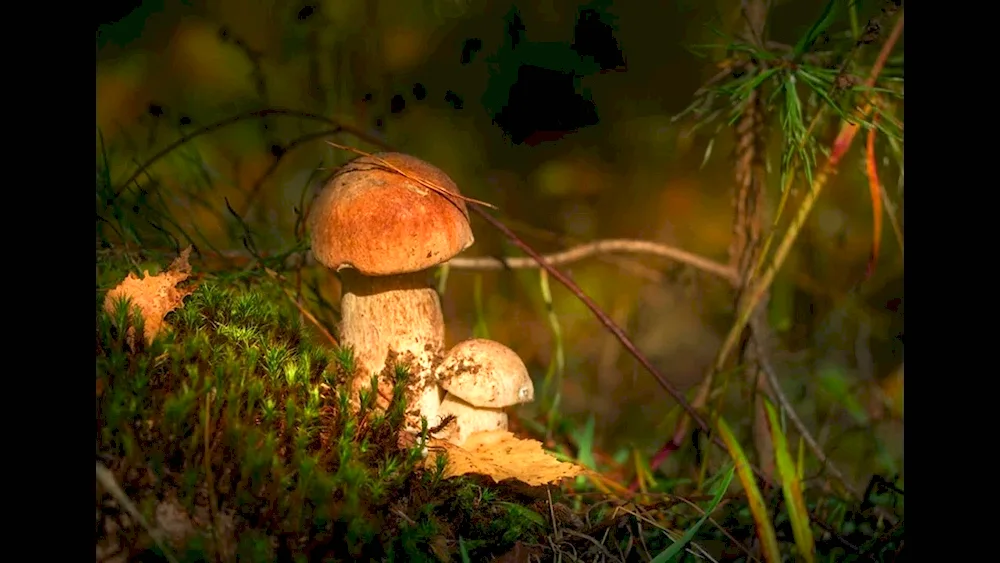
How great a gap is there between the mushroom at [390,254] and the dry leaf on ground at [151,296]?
334 mm

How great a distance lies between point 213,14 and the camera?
263cm

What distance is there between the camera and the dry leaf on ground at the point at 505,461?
1.50m

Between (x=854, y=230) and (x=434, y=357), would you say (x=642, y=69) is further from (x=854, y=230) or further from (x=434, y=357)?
(x=434, y=357)

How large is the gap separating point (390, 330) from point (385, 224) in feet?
1.06

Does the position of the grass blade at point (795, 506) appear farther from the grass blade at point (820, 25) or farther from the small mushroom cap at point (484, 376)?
the grass blade at point (820, 25)

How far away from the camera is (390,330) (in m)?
1.82

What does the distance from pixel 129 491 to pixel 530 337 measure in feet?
6.97

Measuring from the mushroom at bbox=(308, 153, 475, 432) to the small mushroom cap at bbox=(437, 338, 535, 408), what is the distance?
76 millimetres

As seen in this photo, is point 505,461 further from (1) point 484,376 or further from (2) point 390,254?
(2) point 390,254

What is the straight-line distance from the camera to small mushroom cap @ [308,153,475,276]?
64.0 inches

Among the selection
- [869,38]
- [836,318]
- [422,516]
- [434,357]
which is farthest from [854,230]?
[422,516]

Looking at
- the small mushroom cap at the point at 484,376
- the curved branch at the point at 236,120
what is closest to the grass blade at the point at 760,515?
the small mushroom cap at the point at 484,376
